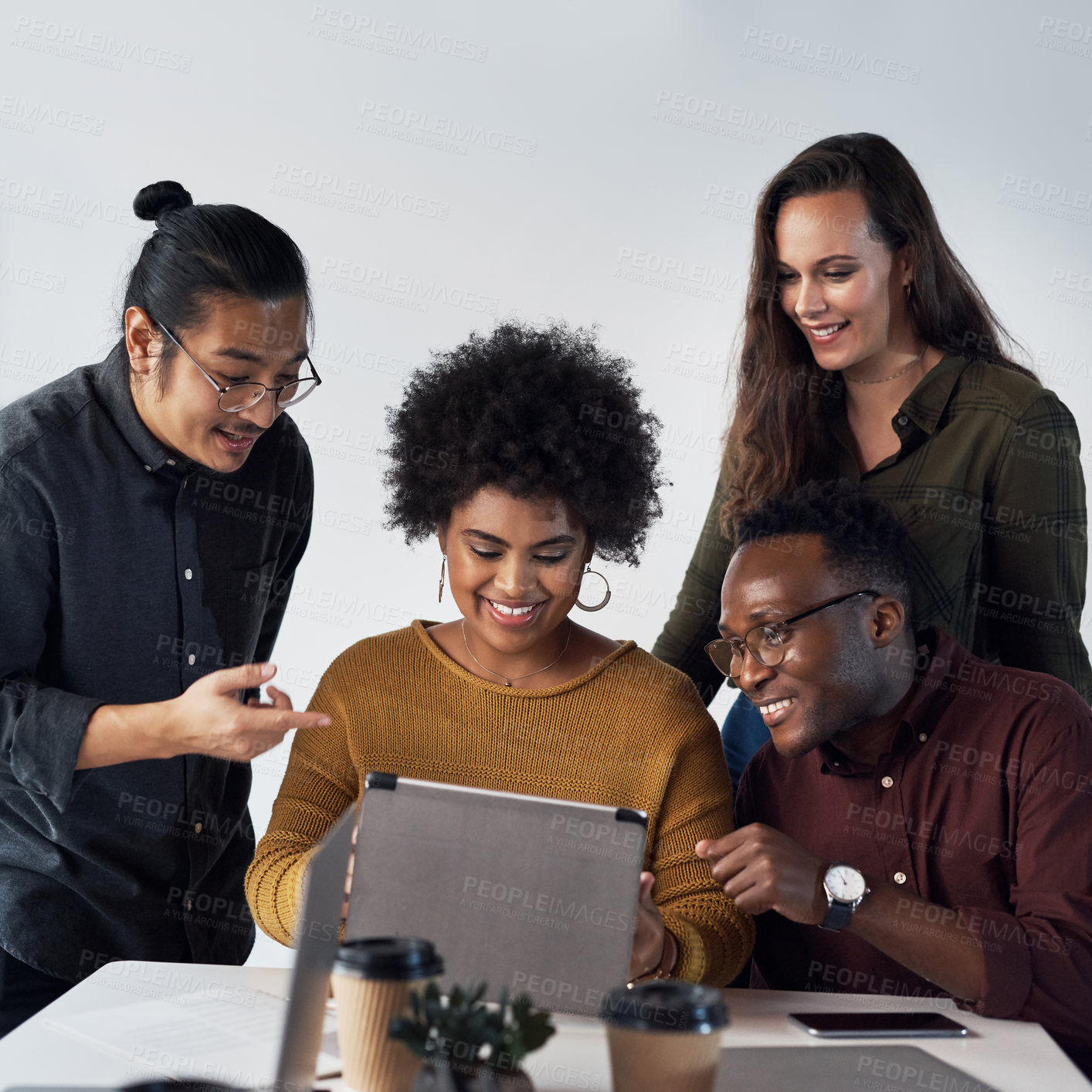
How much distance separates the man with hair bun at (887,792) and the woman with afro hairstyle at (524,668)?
0.53 ft

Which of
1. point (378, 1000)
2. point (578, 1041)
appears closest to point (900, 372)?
point (578, 1041)

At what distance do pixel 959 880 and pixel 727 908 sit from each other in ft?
1.30

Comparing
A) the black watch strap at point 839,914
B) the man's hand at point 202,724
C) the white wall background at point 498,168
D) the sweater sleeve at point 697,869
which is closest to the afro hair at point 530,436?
the sweater sleeve at point 697,869

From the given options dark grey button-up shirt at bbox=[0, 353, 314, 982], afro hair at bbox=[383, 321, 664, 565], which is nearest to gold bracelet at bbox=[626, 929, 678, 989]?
afro hair at bbox=[383, 321, 664, 565]

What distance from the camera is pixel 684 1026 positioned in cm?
119

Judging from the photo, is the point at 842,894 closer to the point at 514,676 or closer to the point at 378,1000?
the point at 514,676

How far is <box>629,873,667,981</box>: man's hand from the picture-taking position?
1.76 meters

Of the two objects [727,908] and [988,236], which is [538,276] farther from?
[727,908]

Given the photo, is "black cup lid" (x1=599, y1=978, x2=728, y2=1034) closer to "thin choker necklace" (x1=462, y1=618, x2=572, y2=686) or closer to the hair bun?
"thin choker necklace" (x1=462, y1=618, x2=572, y2=686)

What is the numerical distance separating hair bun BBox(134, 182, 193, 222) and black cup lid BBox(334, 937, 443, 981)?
156cm

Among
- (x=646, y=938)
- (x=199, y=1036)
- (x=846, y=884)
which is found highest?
(x=846, y=884)

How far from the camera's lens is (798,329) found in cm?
253

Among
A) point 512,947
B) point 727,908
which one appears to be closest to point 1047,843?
point 727,908

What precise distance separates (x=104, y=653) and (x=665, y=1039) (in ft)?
4.52
